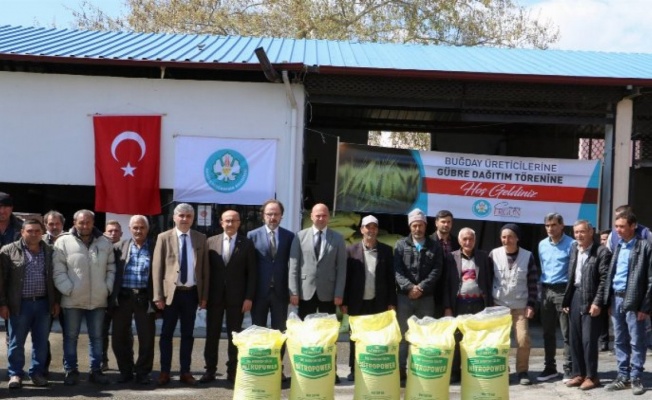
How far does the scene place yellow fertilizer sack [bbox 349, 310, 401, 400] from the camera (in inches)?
270

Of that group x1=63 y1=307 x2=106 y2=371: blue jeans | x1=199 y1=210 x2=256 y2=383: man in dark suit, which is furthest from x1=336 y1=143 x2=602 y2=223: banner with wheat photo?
x1=63 y1=307 x2=106 y2=371: blue jeans

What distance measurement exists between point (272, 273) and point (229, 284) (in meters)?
0.46

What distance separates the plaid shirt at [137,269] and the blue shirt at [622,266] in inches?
185

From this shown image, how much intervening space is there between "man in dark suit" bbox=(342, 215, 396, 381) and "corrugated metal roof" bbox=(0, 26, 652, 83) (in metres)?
3.45

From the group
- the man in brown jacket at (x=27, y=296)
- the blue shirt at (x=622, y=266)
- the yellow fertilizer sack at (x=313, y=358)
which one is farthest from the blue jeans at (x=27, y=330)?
the blue shirt at (x=622, y=266)

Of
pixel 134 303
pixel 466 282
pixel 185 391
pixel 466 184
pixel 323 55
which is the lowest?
pixel 185 391

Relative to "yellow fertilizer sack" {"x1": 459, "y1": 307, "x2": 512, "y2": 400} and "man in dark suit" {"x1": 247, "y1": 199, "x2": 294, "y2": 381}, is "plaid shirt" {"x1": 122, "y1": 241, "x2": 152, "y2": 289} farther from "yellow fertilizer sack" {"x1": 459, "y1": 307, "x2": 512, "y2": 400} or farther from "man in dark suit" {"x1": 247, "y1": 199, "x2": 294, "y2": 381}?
"yellow fertilizer sack" {"x1": 459, "y1": 307, "x2": 512, "y2": 400}

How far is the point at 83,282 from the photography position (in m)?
8.24

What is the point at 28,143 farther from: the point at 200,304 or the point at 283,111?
the point at 200,304

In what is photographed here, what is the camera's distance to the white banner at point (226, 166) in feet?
38.7

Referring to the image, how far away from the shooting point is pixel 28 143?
38.8 ft

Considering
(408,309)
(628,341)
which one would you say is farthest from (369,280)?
→ (628,341)

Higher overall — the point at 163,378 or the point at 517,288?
the point at 517,288

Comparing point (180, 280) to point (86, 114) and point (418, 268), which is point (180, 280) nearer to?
point (418, 268)
